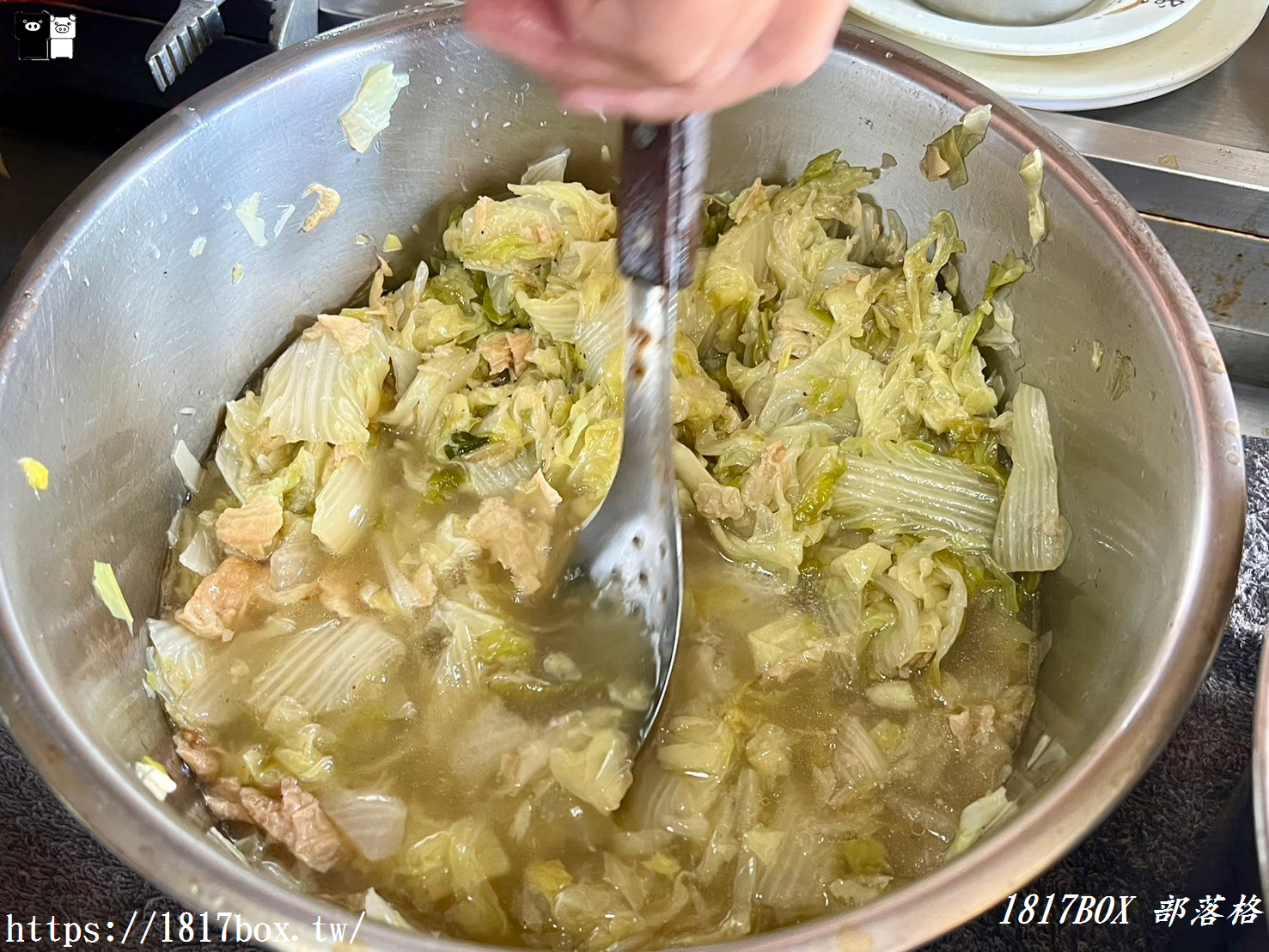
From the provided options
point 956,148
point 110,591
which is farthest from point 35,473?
point 956,148

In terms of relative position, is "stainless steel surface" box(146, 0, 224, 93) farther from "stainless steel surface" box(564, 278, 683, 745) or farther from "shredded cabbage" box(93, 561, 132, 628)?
"stainless steel surface" box(564, 278, 683, 745)

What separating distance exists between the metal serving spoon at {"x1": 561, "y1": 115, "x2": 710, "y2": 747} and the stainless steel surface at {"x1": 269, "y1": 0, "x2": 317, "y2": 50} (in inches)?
31.8

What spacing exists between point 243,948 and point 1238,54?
208 centimetres

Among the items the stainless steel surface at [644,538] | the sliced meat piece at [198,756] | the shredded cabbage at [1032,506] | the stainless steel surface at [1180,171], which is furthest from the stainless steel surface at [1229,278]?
the sliced meat piece at [198,756]

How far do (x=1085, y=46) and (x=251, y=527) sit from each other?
1.45 metres

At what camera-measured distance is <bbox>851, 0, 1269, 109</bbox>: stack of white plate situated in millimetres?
1531

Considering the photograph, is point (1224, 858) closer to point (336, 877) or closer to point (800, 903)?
point (800, 903)

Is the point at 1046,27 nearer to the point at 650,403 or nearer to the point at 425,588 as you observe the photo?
the point at 650,403

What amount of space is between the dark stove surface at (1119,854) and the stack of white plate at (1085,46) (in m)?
0.88

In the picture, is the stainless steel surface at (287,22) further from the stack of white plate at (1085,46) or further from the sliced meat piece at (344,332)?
the stack of white plate at (1085,46)

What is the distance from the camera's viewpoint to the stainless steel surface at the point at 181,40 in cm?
141

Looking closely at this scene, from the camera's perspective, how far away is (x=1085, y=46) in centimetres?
152

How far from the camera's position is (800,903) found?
1147 mm

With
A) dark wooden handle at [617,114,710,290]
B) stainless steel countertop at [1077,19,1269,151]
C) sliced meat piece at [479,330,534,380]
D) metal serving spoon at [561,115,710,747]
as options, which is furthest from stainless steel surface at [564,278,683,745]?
stainless steel countertop at [1077,19,1269,151]
